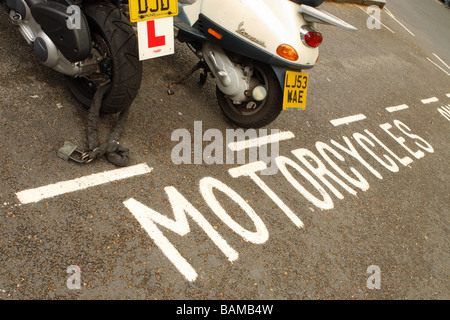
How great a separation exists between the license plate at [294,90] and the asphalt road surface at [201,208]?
58 centimetres

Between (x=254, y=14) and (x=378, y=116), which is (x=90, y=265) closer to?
(x=254, y=14)

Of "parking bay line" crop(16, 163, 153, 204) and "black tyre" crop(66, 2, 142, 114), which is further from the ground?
"black tyre" crop(66, 2, 142, 114)

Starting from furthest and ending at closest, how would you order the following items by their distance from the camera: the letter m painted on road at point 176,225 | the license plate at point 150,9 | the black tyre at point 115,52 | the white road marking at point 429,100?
the white road marking at point 429,100 → the black tyre at point 115,52 → the license plate at point 150,9 → the letter m painted on road at point 176,225

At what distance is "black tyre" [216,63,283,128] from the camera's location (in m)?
3.49

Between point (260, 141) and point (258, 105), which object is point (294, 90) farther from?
point (260, 141)

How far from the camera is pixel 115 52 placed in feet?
9.45

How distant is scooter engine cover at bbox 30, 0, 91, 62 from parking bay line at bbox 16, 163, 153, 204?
33.1 inches

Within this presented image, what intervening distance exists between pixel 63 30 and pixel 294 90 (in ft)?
6.09

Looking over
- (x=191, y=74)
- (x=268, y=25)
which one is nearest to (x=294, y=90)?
(x=268, y=25)

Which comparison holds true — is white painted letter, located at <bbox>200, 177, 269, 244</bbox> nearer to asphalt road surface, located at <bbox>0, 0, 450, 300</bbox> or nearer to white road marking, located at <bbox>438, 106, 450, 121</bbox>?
asphalt road surface, located at <bbox>0, 0, 450, 300</bbox>

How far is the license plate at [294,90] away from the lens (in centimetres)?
340
